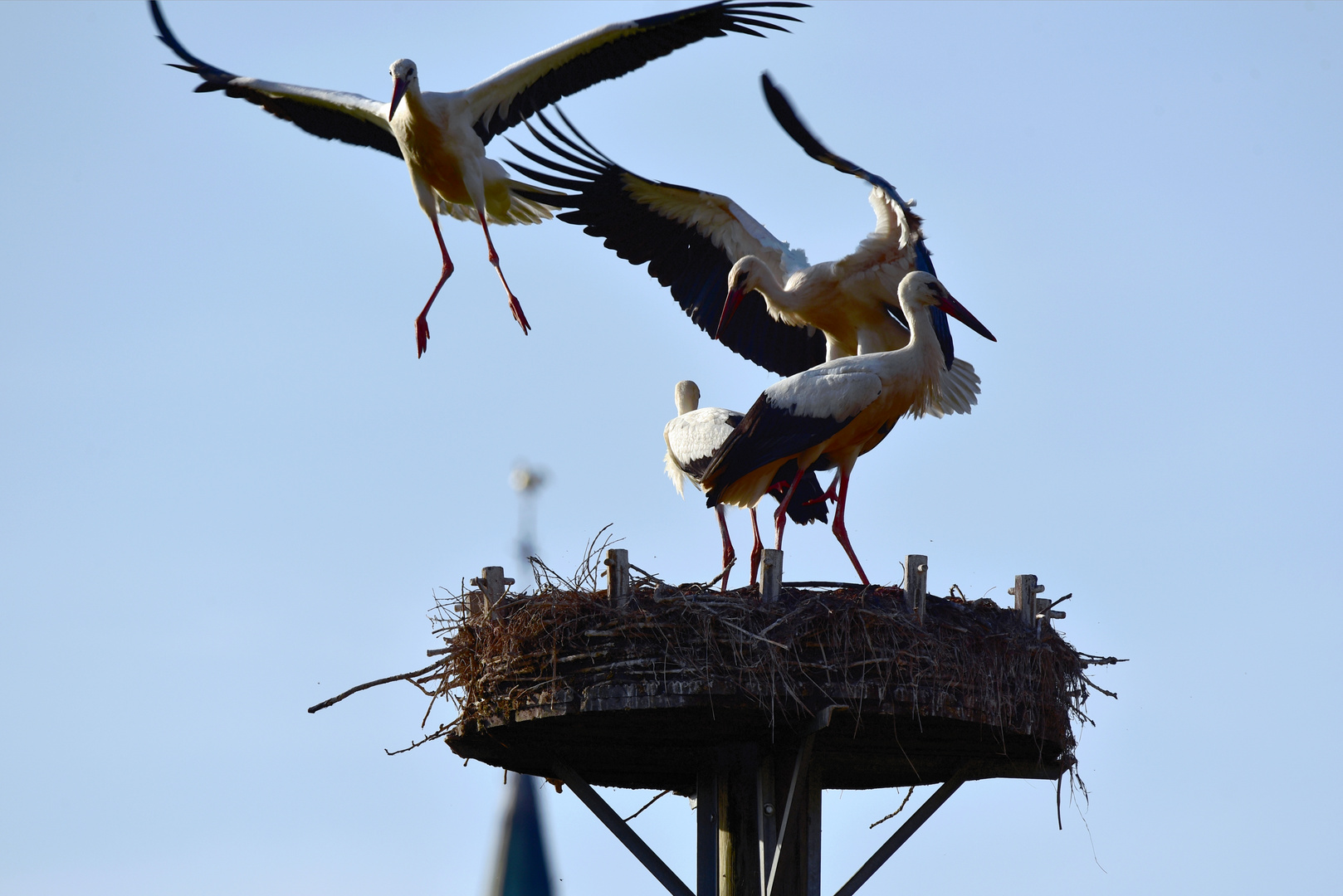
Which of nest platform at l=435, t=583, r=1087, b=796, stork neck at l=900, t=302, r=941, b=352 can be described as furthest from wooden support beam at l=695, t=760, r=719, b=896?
stork neck at l=900, t=302, r=941, b=352

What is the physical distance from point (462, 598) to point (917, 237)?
10.9ft

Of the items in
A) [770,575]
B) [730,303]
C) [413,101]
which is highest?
[413,101]

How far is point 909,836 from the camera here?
836 centimetres

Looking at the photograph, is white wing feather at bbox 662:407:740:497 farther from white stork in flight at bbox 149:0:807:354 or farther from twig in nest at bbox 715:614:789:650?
twig in nest at bbox 715:614:789:650

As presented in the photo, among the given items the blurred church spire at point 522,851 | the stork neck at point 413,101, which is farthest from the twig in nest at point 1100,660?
the blurred church spire at point 522,851

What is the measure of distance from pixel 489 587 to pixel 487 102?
11.1 ft

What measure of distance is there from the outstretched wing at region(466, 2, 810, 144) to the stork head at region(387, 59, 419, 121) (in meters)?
0.35

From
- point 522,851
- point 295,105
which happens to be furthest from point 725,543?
point 522,851

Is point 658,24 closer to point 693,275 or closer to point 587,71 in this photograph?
point 587,71

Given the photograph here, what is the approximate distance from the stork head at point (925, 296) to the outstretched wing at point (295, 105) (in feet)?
11.5

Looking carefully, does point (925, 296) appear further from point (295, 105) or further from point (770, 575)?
point (295, 105)

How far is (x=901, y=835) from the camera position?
8.35 metres

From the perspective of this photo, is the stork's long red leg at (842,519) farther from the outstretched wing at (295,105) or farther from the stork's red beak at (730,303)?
the outstretched wing at (295,105)

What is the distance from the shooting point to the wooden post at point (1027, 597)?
8.41 m
